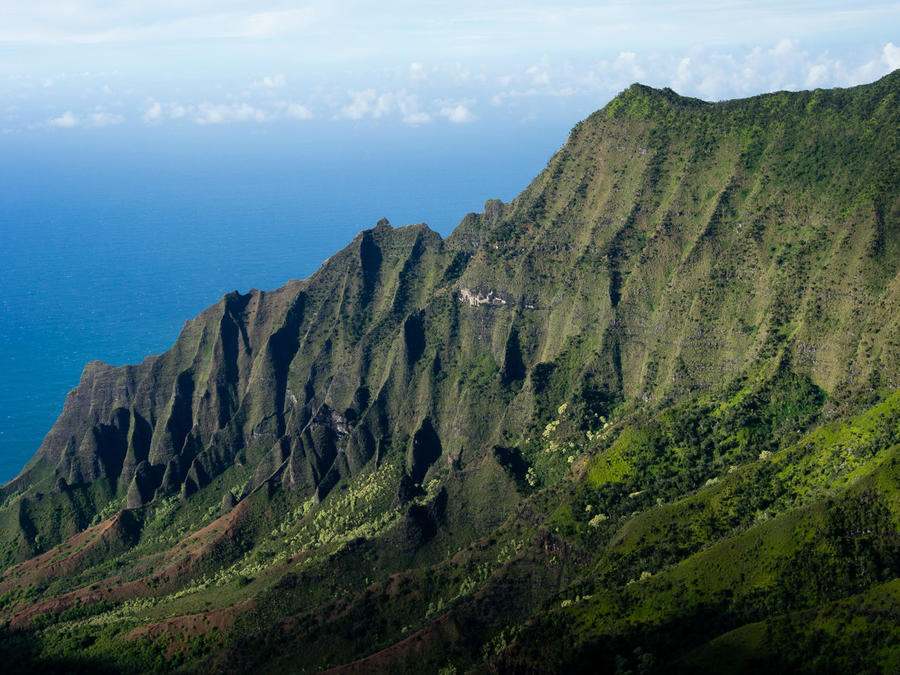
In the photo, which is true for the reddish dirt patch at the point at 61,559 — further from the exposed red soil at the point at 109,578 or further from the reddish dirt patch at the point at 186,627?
the reddish dirt patch at the point at 186,627

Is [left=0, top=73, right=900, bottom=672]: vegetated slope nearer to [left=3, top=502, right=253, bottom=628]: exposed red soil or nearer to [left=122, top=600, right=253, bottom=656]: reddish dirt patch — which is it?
[left=122, top=600, right=253, bottom=656]: reddish dirt patch

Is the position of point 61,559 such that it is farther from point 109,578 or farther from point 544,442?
point 544,442

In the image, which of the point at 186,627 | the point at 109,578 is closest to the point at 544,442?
the point at 186,627

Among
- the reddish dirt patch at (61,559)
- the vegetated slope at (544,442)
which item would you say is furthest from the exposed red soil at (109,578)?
the vegetated slope at (544,442)

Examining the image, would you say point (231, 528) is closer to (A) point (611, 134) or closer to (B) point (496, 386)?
(B) point (496, 386)

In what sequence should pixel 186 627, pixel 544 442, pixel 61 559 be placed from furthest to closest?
pixel 61 559, pixel 544 442, pixel 186 627

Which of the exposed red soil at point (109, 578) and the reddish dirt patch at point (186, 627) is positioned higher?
the exposed red soil at point (109, 578)

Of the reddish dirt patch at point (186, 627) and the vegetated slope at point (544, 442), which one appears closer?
the vegetated slope at point (544, 442)

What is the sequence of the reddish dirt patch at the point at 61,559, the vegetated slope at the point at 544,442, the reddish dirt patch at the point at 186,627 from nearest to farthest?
the vegetated slope at the point at 544,442 → the reddish dirt patch at the point at 186,627 → the reddish dirt patch at the point at 61,559

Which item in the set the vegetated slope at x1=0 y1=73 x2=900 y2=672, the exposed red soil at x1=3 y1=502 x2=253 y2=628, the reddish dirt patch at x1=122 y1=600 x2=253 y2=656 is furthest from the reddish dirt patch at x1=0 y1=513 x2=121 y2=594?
the reddish dirt patch at x1=122 y1=600 x2=253 y2=656
